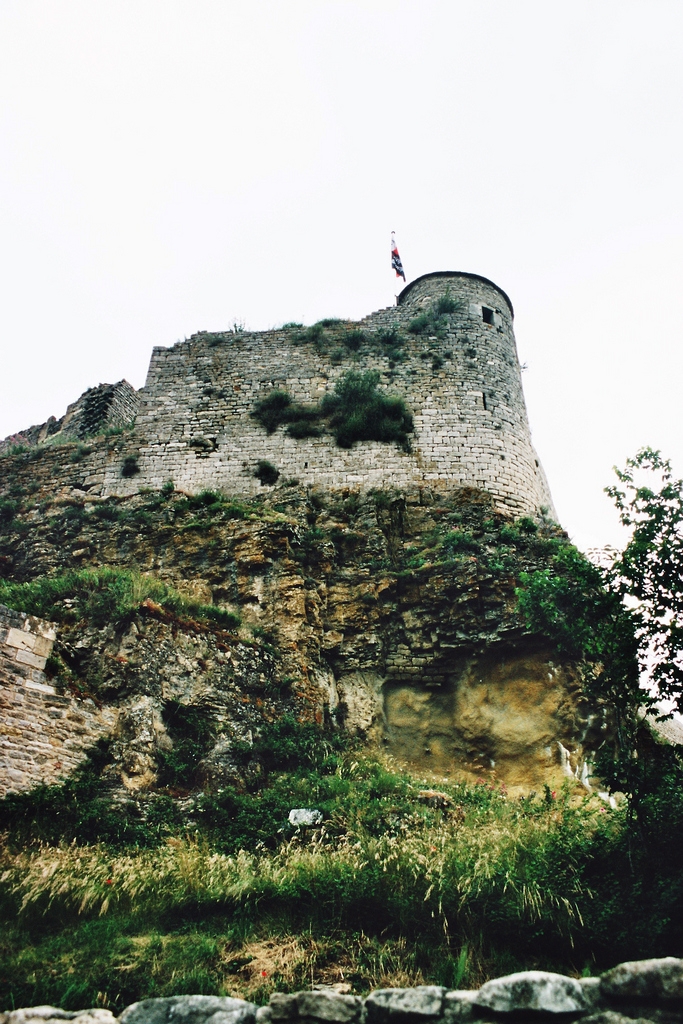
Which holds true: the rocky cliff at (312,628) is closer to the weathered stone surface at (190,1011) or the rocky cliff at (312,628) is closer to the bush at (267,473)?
the bush at (267,473)

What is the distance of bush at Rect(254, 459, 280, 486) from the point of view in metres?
15.8

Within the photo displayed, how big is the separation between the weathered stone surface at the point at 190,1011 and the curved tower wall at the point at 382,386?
11.0m

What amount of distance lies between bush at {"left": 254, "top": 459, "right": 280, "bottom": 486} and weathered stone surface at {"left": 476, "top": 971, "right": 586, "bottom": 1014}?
464 inches

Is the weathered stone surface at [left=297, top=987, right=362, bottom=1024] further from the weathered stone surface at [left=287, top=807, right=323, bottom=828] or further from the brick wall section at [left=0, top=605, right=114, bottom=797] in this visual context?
the brick wall section at [left=0, top=605, right=114, bottom=797]

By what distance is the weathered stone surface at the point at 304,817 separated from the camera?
27.6 ft

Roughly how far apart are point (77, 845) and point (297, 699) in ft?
12.3

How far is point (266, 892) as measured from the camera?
22.6 feet

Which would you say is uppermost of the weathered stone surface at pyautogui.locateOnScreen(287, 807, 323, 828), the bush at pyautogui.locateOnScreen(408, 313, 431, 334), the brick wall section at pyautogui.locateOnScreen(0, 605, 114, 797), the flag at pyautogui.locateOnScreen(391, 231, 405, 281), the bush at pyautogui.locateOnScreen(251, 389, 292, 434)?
the flag at pyautogui.locateOnScreen(391, 231, 405, 281)

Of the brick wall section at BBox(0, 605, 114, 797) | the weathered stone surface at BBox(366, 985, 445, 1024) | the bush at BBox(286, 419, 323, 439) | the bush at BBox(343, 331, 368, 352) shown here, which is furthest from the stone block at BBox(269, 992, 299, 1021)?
the bush at BBox(343, 331, 368, 352)

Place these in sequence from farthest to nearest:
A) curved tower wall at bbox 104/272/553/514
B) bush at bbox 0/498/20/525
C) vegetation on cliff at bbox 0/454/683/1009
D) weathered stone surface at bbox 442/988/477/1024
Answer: curved tower wall at bbox 104/272/553/514
bush at bbox 0/498/20/525
vegetation on cliff at bbox 0/454/683/1009
weathered stone surface at bbox 442/988/477/1024

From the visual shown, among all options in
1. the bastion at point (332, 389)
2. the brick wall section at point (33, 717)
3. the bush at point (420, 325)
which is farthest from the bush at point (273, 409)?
the brick wall section at point (33, 717)

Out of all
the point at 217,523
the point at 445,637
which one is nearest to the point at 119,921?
the point at 445,637

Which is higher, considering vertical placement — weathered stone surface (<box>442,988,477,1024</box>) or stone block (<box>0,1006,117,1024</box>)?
weathered stone surface (<box>442,988,477,1024</box>)

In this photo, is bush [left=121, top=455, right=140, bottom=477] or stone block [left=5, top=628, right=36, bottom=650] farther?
bush [left=121, top=455, right=140, bottom=477]
